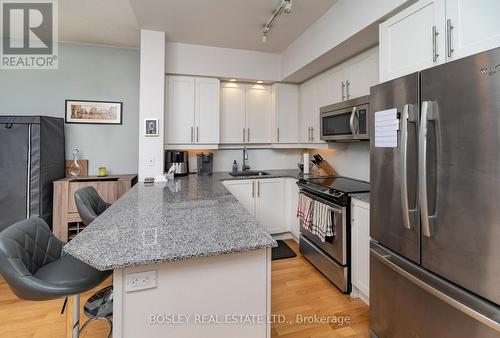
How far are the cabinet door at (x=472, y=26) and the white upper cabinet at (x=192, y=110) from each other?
2541 mm

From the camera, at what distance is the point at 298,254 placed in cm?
302

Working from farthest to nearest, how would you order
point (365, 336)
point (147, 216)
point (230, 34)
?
point (230, 34) → point (365, 336) → point (147, 216)

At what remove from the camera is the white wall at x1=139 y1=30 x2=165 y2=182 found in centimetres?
279

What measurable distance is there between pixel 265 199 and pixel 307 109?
54.8 inches

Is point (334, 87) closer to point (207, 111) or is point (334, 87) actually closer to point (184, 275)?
point (207, 111)

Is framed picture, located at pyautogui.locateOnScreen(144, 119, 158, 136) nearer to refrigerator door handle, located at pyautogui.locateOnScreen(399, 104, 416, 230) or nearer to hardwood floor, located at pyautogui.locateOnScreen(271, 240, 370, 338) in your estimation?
hardwood floor, located at pyautogui.locateOnScreen(271, 240, 370, 338)

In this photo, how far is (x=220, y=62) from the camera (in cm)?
329

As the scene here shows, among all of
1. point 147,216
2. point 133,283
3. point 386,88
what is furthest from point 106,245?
point 386,88

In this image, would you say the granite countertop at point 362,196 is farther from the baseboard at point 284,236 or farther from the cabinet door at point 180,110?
the cabinet door at point 180,110

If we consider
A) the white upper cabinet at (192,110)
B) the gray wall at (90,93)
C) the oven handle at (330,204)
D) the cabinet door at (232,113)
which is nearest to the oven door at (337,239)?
the oven handle at (330,204)

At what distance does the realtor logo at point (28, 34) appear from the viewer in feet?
8.14

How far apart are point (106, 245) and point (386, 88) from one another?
1.74 m

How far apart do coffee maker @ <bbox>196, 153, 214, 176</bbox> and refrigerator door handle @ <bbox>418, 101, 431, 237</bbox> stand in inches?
105

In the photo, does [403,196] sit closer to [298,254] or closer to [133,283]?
[133,283]
